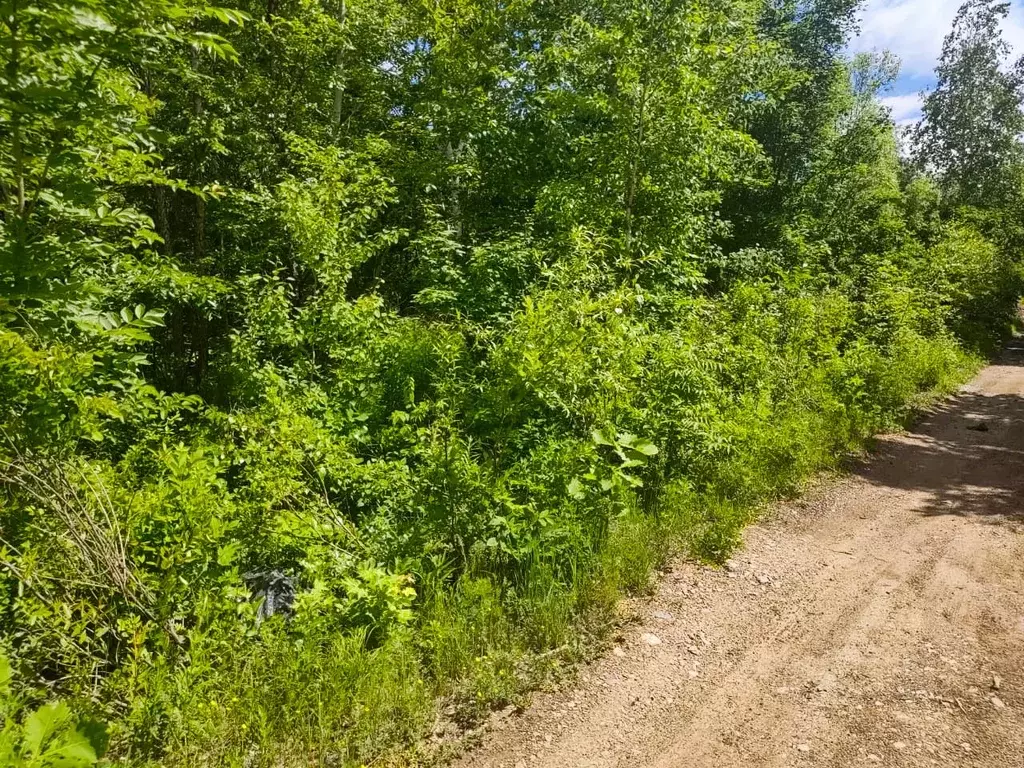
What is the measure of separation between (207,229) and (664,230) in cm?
798

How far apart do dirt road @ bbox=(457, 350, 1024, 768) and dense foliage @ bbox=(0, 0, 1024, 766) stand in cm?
41

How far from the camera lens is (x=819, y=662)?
12.9 ft

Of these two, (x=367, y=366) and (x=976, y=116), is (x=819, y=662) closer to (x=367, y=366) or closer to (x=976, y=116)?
(x=367, y=366)

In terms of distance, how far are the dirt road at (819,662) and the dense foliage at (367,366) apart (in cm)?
41

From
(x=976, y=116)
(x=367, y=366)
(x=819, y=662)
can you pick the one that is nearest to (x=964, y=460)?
(x=819, y=662)

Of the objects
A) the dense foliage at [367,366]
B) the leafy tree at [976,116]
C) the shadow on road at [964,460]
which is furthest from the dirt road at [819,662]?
the leafy tree at [976,116]

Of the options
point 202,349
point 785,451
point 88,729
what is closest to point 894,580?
point 785,451

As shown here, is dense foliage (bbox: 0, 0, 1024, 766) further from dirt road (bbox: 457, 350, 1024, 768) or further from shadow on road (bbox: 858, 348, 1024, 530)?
shadow on road (bbox: 858, 348, 1024, 530)

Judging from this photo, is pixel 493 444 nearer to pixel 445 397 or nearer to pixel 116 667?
pixel 445 397

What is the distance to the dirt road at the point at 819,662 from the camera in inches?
127

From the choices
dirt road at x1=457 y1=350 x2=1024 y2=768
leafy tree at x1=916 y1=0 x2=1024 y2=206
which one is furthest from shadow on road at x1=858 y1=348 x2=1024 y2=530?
leafy tree at x1=916 y1=0 x2=1024 y2=206

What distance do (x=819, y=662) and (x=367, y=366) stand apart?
4.98 metres

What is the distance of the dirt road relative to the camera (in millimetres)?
3238

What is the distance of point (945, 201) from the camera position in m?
25.8
